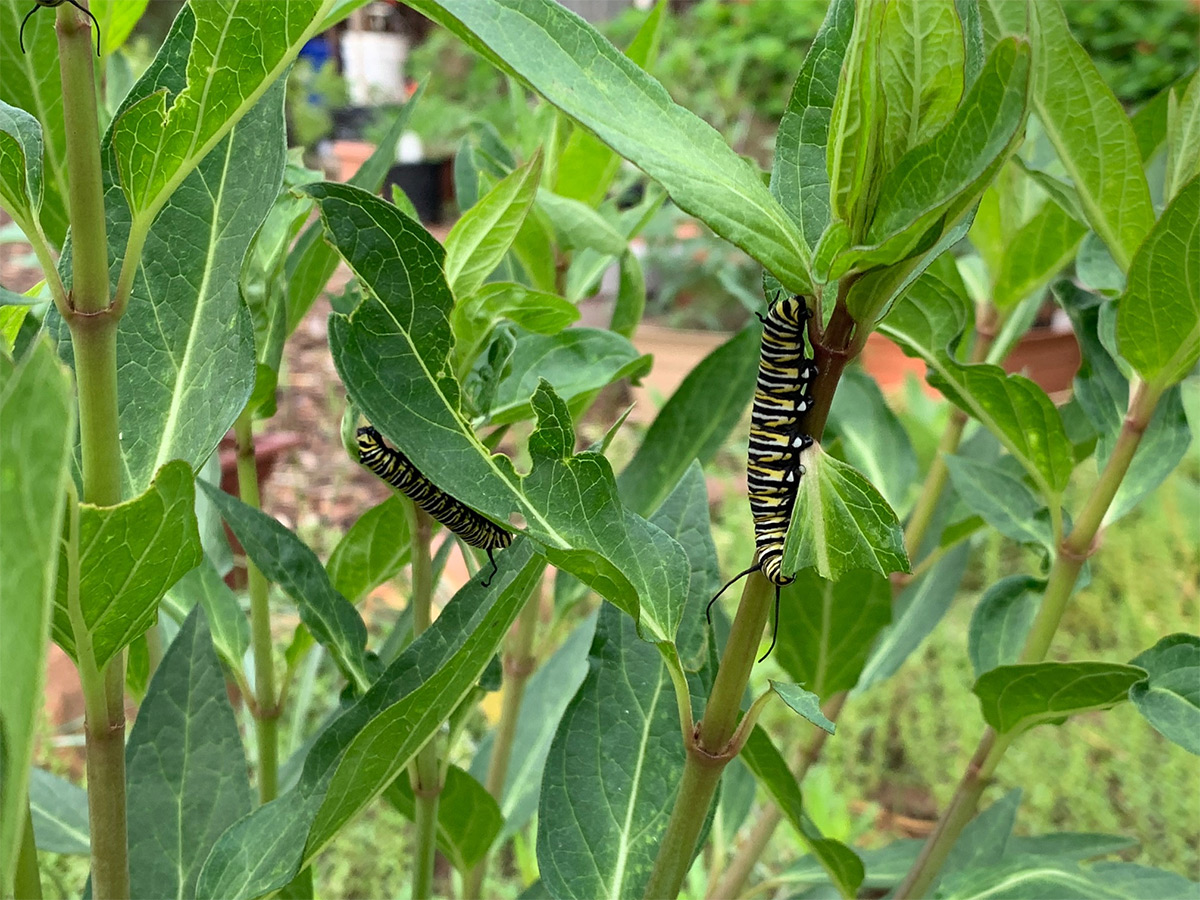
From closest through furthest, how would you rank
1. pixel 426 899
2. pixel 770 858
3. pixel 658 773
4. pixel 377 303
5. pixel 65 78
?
1. pixel 65 78
2. pixel 377 303
3. pixel 658 773
4. pixel 426 899
5. pixel 770 858

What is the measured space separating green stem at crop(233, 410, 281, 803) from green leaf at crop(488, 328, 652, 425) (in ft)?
0.67

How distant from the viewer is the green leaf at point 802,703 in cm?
44

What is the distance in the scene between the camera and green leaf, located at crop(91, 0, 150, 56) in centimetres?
67

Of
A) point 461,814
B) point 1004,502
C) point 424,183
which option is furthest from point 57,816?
point 424,183

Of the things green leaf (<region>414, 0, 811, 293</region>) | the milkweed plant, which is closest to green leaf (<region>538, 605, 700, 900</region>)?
the milkweed plant

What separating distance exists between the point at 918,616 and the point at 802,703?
71 cm

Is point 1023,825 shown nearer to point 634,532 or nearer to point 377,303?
point 634,532

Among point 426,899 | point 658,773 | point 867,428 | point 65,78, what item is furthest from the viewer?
point 867,428

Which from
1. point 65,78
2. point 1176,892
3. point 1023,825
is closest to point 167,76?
point 65,78

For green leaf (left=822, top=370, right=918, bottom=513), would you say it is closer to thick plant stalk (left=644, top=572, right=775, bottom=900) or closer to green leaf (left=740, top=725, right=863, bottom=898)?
green leaf (left=740, top=725, right=863, bottom=898)

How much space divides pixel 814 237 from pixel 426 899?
0.57m

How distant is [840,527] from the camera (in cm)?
47

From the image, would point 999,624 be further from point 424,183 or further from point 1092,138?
point 424,183

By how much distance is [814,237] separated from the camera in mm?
517
